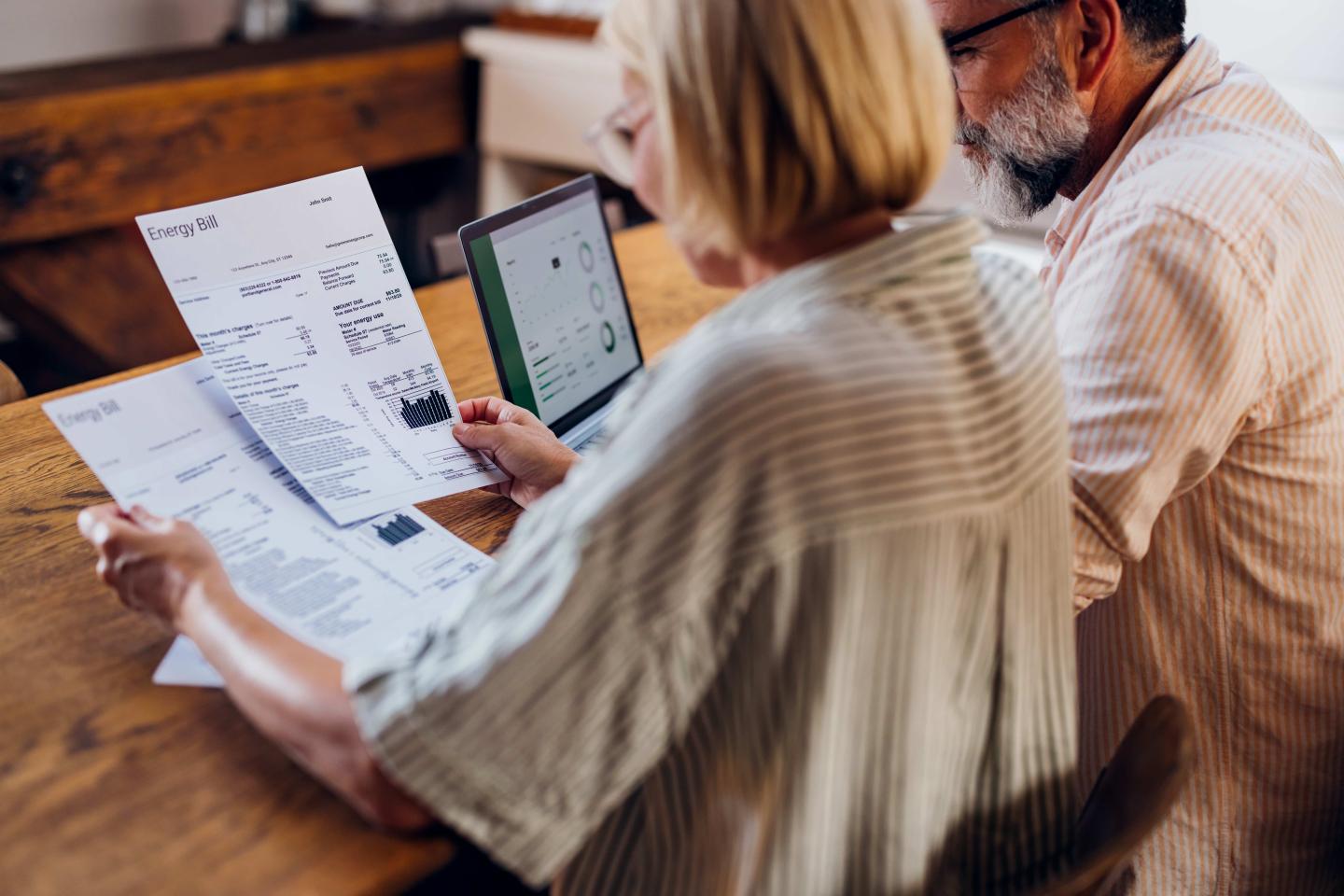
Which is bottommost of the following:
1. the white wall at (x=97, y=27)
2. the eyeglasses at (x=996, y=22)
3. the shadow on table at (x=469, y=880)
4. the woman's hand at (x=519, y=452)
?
the shadow on table at (x=469, y=880)

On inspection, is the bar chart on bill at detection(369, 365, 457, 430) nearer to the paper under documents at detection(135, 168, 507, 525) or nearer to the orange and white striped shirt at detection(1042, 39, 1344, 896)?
the paper under documents at detection(135, 168, 507, 525)

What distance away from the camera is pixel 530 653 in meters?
0.66

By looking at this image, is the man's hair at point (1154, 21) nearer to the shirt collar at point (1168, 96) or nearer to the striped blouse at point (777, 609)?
the shirt collar at point (1168, 96)

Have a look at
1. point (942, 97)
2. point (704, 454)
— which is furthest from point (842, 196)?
point (704, 454)

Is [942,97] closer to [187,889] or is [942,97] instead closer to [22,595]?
[187,889]

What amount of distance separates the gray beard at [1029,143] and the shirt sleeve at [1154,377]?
25 cm

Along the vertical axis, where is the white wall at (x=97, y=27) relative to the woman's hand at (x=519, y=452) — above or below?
above

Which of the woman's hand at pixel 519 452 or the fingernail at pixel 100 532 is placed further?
the woman's hand at pixel 519 452

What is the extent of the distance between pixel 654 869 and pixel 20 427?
0.92 m

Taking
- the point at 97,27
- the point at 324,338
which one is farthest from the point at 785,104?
the point at 97,27

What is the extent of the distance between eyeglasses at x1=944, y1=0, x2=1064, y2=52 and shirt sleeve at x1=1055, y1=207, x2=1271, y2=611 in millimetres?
303

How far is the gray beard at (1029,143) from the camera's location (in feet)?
4.02

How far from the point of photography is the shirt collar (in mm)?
1197

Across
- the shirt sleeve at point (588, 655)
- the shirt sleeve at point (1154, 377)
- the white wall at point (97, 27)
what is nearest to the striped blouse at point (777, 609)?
the shirt sleeve at point (588, 655)
